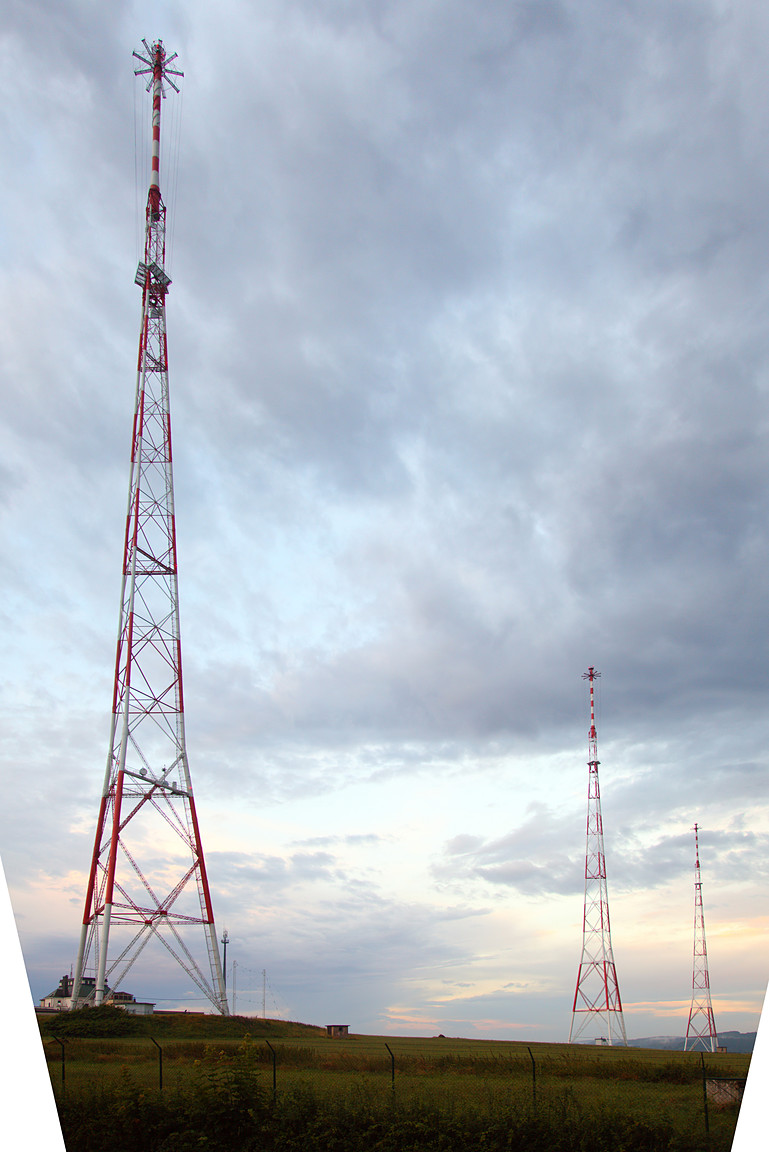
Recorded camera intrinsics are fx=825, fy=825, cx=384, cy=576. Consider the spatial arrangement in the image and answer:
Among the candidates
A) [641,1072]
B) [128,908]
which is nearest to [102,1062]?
[128,908]

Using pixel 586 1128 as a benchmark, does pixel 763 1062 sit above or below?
above

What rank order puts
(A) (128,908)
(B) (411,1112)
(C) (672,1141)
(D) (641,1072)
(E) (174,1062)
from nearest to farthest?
(C) (672,1141)
(B) (411,1112)
(D) (641,1072)
(E) (174,1062)
(A) (128,908)

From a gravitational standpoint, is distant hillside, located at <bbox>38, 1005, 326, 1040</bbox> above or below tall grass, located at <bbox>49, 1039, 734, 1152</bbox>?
below

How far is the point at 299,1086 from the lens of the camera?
23.1 metres

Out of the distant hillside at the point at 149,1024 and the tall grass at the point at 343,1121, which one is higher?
the tall grass at the point at 343,1121

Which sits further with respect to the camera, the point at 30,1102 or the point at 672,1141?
the point at 672,1141

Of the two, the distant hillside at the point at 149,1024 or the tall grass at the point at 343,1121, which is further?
the distant hillside at the point at 149,1024

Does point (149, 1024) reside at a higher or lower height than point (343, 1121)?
lower

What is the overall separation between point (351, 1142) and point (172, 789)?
33.0 meters

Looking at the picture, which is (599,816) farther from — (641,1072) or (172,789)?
(172,789)

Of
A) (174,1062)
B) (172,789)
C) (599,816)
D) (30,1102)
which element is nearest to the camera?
(30,1102)

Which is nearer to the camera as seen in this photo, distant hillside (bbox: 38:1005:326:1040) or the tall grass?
the tall grass

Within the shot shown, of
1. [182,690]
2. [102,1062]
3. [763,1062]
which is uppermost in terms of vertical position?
[182,690]

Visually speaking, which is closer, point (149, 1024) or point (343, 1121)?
point (343, 1121)
